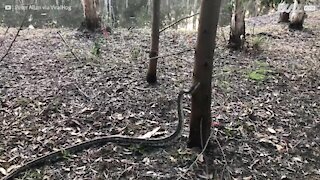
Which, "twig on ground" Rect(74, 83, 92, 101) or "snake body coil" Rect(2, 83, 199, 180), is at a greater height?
"twig on ground" Rect(74, 83, 92, 101)

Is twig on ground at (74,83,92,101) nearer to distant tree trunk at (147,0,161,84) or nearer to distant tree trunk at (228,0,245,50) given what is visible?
distant tree trunk at (147,0,161,84)

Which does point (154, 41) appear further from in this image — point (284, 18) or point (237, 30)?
point (284, 18)

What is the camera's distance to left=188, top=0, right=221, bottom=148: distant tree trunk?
9.47ft

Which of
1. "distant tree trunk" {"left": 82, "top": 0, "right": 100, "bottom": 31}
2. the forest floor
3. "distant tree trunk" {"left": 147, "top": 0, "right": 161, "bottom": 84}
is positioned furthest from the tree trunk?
"distant tree trunk" {"left": 147, "top": 0, "right": 161, "bottom": 84}

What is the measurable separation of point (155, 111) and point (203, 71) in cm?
126

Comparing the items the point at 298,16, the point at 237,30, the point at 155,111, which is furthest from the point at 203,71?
the point at 298,16

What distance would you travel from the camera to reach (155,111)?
13.7 ft

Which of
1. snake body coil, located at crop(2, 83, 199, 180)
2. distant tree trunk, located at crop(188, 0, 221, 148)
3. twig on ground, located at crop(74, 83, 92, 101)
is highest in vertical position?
distant tree trunk, located at crop(188, 0, 221, 148)

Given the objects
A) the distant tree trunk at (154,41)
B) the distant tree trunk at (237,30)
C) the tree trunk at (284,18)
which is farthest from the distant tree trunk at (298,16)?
the distant tree trunk at (154,41)

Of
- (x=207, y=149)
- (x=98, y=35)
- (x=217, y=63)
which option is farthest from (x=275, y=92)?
(x=98, y=35)

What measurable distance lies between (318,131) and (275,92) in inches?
40.1

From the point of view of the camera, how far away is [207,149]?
10.9 feet

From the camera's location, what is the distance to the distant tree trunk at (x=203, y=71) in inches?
114

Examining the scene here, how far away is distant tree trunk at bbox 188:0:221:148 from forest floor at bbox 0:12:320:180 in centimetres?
20
